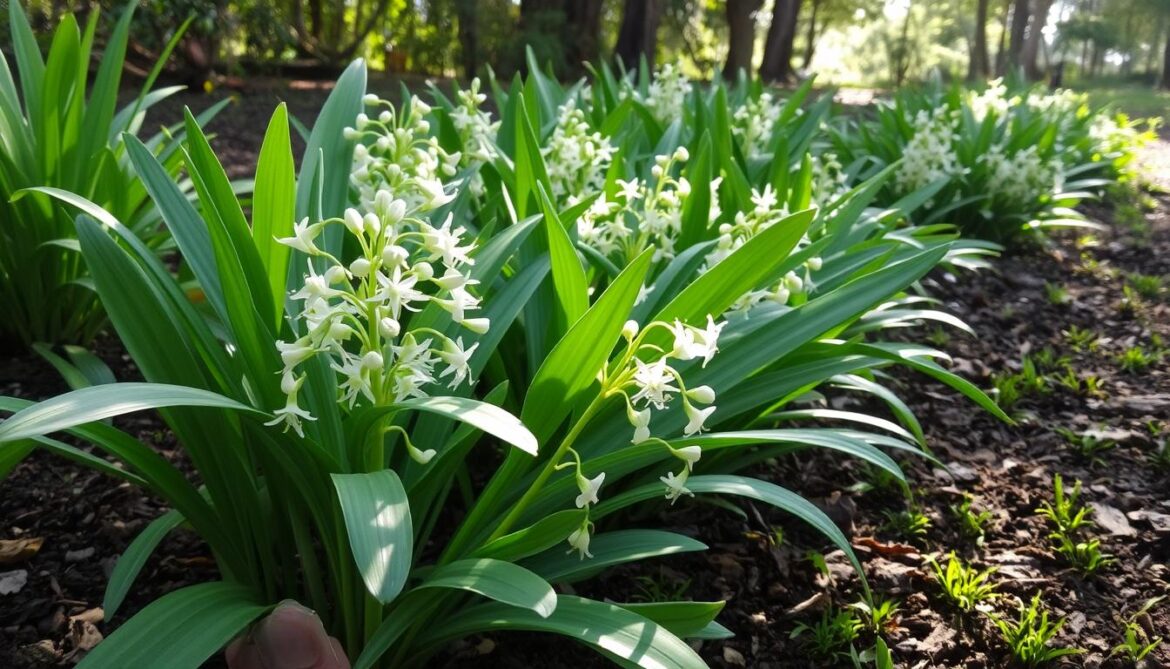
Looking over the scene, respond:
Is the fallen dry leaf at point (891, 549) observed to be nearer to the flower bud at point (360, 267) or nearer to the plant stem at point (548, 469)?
the plant stem at point (548, 469)

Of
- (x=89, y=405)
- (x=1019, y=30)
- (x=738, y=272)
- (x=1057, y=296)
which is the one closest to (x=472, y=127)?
(x=738, y=272)

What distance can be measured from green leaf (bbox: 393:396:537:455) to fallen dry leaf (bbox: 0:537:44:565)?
43.9 inches

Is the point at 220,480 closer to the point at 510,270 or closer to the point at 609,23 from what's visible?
the point at 510,270

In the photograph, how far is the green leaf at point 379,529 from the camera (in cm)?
96

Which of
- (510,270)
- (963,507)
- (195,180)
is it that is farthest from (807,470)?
(195,180)

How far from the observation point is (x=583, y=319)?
1.27m

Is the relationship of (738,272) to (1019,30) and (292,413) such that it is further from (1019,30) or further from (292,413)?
(1019,30)

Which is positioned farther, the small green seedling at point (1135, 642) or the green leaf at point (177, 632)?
the small green seedling at point (1135, 642)

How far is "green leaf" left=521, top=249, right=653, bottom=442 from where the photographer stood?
1285 millimetres

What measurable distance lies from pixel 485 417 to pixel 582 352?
331 millimetres

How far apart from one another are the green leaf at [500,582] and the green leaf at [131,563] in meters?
0.53

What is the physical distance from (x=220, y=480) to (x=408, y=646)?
41cm

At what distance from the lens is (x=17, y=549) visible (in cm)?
171

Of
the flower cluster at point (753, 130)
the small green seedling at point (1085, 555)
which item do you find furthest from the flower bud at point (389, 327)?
the flower cluster at point (753, 130)
